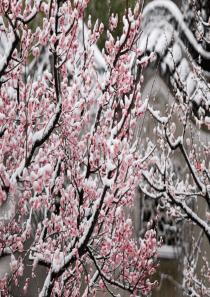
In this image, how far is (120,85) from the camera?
4293 mm

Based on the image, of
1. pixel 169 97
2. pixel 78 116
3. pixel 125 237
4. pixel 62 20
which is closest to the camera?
pixel 62 20

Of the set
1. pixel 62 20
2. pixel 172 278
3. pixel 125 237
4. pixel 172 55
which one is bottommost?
pixel 172 278

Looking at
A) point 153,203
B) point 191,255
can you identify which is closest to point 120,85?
point 153,203

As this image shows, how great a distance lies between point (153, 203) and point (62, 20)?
13.1 ft

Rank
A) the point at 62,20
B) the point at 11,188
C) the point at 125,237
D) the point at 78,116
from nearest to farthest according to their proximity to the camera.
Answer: the point at 11,188, the point at 62,20, the point at 78,116, the point at 125,237

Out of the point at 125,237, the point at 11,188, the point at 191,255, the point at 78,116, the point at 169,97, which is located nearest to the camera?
the point at 11,188

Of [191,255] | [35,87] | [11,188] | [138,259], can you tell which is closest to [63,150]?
[35,87]

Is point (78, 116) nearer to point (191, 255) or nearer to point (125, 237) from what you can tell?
point (125, 237)

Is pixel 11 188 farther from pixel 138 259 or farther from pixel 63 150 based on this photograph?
pixel 138 259

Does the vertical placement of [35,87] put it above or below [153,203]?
above

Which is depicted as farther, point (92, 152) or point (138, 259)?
point (138, 259)

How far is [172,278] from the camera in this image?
21.5ft

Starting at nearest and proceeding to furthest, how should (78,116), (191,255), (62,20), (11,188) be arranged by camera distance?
(11,188) → (62,20) → (78,116) → (191,255)

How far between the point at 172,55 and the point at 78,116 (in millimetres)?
2981
